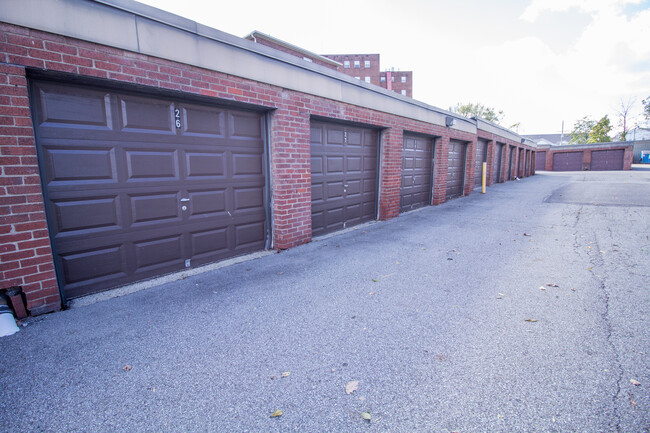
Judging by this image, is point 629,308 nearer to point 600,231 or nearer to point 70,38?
point 600,231

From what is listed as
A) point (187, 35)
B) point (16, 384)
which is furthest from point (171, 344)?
point (187, 35)

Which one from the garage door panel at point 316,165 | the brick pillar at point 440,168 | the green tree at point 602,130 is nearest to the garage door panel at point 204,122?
the garage door panel at point 316,165

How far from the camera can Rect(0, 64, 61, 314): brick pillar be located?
2.87m

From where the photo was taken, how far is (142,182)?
12.9 feet

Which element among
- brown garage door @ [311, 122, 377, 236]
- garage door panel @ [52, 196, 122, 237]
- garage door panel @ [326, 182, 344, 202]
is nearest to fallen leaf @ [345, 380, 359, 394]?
garage door panel @ [52, 196, 122, 237]

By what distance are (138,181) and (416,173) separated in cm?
791

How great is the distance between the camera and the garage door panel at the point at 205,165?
172 inches

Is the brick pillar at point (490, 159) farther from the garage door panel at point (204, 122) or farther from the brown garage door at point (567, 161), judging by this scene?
the brown garage door at point (567, 161)

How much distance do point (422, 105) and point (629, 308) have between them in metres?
7.38

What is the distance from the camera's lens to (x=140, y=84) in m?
3.59

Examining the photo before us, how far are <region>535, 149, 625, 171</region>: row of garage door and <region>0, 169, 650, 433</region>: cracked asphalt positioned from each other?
36.7 m

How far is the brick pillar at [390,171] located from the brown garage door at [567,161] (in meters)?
35.6

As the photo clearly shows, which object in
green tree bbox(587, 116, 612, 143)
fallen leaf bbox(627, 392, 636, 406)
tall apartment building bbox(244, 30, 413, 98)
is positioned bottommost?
fallen leaf bbox(627, 392, 636, 406)

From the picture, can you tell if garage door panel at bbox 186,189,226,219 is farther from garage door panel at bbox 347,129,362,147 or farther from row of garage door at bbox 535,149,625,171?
row of garage door at bbox 535,149,625,171
